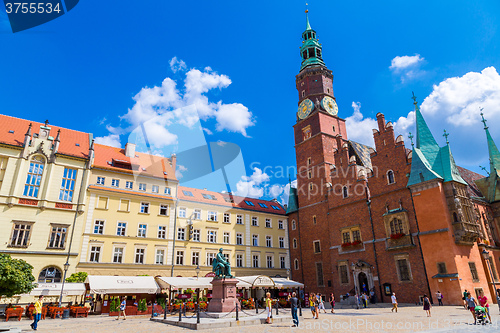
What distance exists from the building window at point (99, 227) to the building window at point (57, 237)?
256cm

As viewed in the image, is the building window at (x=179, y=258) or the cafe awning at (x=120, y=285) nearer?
the cafe awning at (x=120, y=285)

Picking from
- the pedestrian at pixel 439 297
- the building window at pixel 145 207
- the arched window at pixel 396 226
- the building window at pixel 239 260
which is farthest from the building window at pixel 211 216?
the pedestrian at pixel 439 297

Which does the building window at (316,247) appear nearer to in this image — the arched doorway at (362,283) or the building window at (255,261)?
the arched doorway at (362,283)

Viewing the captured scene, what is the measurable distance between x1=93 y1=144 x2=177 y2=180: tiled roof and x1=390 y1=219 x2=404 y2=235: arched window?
24.9 m

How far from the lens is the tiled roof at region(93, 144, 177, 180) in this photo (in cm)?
3528

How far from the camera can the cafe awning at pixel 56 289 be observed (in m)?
24.5

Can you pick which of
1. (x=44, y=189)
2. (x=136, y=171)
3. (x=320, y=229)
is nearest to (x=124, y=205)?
(x=136, y=171)

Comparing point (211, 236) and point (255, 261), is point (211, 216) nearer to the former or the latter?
point (211, 236)

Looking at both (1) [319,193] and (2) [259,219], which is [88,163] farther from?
(1) [319,193]

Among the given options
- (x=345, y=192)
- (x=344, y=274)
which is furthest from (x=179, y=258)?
(x=345, y=192)

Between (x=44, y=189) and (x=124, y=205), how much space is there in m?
7.44

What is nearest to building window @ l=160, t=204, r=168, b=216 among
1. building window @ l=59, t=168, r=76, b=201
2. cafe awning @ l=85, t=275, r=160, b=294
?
building window @ l=59, t=168, r=76, b=201

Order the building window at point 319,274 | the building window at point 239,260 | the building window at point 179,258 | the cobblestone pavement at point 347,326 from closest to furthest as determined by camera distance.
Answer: the cobblestone pavement at point 347,326
the building window at point 179,258
the building window at point 319,274
the building window at point 239,260

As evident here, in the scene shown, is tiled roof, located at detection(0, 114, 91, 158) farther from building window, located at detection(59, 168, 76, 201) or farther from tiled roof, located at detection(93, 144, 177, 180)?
building window, located at detection(59, 168, 76, 201)
